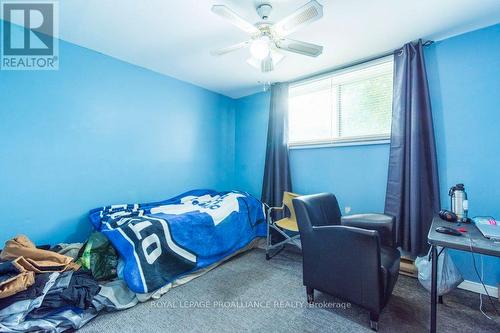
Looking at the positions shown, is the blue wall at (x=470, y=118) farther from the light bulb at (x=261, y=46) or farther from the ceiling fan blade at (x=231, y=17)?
the ceiling fan blade at (x=231, y=17)

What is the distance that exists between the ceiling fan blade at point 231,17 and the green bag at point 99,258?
6.47ft

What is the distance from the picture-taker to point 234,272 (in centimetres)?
239

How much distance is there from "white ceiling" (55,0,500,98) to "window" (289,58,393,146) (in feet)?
0.83

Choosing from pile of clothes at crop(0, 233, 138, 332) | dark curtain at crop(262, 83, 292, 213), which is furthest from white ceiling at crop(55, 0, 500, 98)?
Result: pile of clothes at crop(0, 233, 138, 332)

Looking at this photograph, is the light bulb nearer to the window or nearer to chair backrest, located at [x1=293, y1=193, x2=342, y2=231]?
chair backrest, located at [x1=293, y1=193, x2=342, y2=231]

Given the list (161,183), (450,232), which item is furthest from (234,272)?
(450,232)

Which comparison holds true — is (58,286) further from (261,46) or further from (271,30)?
(271,30)

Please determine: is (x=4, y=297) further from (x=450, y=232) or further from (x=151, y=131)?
(x=450, y=232)

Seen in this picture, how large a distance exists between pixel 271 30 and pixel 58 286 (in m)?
2.42

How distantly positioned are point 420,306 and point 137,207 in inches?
111

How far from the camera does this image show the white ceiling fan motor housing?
66.5 inches

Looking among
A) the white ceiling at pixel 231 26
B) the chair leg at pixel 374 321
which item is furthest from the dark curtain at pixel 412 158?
the chair leg at pixel 374 321

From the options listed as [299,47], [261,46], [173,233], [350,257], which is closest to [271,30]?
[261,46]

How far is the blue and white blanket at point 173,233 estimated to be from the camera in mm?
1859
